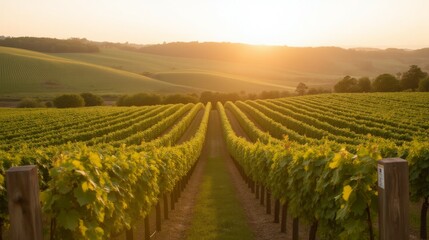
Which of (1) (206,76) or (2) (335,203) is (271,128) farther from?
(1) (206,76)

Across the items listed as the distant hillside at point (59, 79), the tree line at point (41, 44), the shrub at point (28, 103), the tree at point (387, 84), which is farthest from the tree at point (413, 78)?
the tree line at point (41, 44)

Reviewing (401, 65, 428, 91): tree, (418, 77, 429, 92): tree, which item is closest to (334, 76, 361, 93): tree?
(401, 65, 428, 91): tree

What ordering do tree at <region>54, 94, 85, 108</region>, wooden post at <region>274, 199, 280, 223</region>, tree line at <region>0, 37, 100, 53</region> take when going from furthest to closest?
tree line at <region>0, 37, 100, 53</region>, tree at <region>54, 94, 85, 108</region>, wooden post at <region>274, 199, 280, 223</region>

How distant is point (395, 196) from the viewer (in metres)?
5.15

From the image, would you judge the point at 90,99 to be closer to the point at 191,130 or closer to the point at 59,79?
the point at 59,79

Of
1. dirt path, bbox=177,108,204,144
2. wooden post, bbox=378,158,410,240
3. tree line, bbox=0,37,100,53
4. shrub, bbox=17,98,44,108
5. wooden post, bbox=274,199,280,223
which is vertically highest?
tree line, bbox=0,37,100,53

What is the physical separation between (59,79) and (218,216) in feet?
406

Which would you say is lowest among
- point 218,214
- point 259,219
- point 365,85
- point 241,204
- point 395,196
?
point 241,204

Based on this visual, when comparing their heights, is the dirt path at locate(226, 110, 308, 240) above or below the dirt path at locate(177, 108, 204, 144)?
above

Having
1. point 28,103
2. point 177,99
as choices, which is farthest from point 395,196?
point 177,99

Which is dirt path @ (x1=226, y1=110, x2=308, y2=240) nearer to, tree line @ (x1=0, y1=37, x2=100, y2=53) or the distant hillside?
the distant hillside

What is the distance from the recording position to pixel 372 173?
6516 millimetres

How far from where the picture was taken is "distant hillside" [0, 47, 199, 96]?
11985cm

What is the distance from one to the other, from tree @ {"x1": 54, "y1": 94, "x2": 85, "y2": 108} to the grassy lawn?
76455 mm
